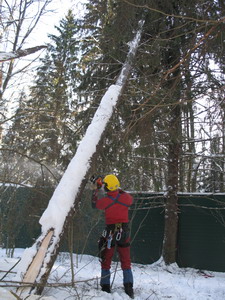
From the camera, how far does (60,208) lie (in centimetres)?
391

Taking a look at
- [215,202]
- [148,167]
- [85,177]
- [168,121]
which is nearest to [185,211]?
[215,202]

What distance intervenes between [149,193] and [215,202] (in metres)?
1.76

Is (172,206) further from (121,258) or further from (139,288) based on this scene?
(121,258)

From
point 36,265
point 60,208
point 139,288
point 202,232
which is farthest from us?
point 202,232

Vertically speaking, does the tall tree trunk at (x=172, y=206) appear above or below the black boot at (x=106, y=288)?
above

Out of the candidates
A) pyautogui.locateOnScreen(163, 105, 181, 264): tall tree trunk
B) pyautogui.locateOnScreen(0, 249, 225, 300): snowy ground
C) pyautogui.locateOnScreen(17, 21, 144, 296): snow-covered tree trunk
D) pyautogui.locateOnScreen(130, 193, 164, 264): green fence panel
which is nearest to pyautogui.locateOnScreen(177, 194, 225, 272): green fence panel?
pyautogui.locateOnScreen(163, 105, 181, 264): tall tree trunk

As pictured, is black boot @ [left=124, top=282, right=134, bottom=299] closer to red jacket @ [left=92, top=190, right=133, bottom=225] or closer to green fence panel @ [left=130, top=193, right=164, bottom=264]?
red jacket @ [left=92, top=190, right=133, bottom=225]

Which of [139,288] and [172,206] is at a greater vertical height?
[172,206]

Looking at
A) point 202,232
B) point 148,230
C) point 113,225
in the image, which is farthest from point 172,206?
point 113,225

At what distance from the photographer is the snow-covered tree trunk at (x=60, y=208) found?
11.7ft

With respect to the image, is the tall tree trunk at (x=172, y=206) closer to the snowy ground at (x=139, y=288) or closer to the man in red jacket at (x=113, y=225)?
the snowy ground at (x=139, y=288)

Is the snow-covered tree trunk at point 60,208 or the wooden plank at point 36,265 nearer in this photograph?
the wooden plank at point 36,265

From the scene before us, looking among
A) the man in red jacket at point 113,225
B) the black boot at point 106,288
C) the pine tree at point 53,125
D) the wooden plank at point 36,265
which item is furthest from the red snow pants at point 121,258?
the pine tree at point 53,125

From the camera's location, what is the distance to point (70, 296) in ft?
12.1
